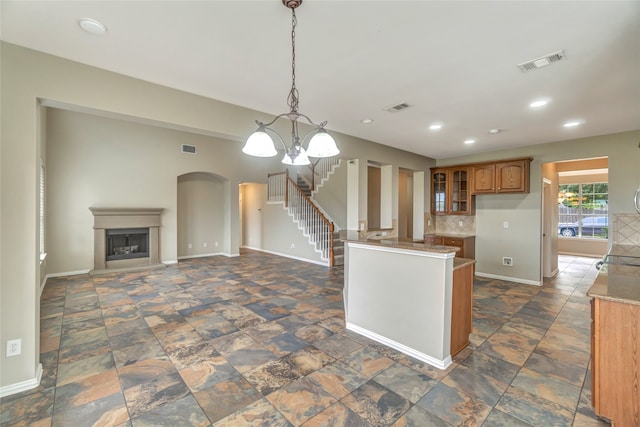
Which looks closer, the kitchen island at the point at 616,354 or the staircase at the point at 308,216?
the kitchen island at the point at 616,354

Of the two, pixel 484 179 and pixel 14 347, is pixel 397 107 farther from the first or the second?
pixel 14 347

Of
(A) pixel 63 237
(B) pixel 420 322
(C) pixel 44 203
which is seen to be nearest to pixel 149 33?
(B) pixel 420 322

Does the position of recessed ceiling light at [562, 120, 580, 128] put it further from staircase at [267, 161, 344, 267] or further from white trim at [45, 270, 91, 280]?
white trim at [45, 270, 91, 280]

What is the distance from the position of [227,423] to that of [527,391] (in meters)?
2.28

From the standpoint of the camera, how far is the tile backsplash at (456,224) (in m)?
6.46

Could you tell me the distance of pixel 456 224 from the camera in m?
6.75

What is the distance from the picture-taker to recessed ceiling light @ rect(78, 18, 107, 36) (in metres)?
1.93

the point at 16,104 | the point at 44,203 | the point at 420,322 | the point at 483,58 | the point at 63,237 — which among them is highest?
the point at 483,58

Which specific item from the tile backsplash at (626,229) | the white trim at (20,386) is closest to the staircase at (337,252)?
the tile backsplash at (626,229)

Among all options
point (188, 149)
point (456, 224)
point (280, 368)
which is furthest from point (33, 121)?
point (456, 224)

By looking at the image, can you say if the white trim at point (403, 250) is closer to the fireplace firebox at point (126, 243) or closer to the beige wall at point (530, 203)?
the beige wall at point (530, 203)

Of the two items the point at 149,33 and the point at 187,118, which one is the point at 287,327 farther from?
the point at 149,33

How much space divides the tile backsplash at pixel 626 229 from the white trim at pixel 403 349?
418cm

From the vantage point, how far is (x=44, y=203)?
5418 mm
